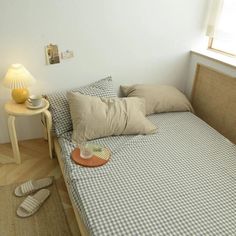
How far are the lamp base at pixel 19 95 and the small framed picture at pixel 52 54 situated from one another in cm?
35

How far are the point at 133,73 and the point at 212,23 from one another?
0.94 m

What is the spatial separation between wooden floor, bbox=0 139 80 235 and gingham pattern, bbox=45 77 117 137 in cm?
33

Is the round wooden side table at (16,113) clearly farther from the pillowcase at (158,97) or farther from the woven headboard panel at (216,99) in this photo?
the woven headboard panel at (216,99)

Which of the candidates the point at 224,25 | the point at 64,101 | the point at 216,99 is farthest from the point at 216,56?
the point at 64,101

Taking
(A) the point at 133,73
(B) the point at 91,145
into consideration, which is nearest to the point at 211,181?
(B) the point at 91,145

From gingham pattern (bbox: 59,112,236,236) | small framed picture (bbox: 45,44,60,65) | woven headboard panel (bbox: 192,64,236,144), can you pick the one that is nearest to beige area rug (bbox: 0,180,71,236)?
gingham pattern (bbox: 59,112,236,236)

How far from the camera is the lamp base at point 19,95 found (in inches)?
84.8

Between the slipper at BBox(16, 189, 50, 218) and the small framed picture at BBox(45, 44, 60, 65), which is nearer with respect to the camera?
the slipper at BBox(16, 189, 50, 218)

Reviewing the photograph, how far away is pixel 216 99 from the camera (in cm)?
254

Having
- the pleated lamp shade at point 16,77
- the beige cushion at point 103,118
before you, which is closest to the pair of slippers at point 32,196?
the beige cushion at point 103,118

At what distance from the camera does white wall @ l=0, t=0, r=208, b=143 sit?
2152 millimetres

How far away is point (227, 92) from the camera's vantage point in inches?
94.2

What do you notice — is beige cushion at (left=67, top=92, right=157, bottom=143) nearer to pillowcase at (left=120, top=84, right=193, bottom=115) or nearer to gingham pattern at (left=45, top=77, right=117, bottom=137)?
gingham pattern at (left=45, top=77, right=117, bottom=137)

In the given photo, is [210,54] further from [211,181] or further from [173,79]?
[211,181]
